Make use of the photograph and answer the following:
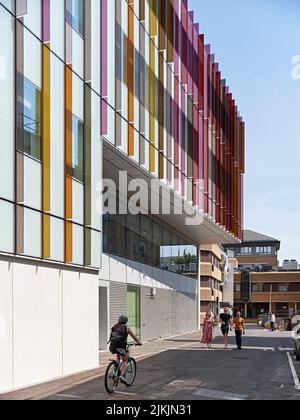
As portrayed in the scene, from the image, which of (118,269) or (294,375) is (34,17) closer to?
(294,375)

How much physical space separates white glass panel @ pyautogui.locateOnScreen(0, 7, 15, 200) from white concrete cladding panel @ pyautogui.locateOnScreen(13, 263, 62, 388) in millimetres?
2079

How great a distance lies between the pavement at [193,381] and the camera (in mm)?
14055

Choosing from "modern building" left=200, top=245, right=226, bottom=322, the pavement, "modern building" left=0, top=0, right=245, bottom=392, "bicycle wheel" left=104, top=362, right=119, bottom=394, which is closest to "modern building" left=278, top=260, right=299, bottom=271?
"modern building" left=200, top=245, right=226, bottom=322

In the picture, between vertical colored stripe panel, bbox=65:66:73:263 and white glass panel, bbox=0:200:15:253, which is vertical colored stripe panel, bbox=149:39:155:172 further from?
white glass panel, bbox=0:200:15:253

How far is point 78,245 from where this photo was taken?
19.3m

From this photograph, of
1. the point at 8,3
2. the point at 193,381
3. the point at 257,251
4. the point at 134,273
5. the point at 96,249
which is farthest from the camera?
the point at 257,251

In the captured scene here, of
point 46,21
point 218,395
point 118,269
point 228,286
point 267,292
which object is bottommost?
point 267,292

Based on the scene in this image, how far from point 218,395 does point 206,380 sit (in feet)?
9.59

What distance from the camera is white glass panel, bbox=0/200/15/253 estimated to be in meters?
14.6

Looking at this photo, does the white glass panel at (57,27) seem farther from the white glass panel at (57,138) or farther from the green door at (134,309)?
the green door at (134,309)

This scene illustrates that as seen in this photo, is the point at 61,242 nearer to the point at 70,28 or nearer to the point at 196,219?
the point at 70,28

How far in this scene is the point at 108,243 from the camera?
90.0 ft

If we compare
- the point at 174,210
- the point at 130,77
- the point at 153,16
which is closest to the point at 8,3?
the point at 130,77
